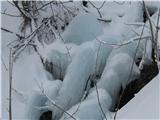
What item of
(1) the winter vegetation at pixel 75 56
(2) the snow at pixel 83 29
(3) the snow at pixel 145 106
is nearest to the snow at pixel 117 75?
(1) the winter vegetation at pixel 75 56

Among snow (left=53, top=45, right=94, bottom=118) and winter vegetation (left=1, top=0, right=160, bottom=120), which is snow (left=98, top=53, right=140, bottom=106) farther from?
snow (left=53, top=45, right=94, bottom=118)

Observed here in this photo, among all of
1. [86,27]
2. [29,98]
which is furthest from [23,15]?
[29,98]

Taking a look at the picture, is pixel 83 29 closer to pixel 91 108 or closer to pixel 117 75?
pixel 117 75

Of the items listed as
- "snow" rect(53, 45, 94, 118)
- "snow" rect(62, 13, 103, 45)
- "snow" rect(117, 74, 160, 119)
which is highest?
"snow" rect(117, 74, 160, 119)

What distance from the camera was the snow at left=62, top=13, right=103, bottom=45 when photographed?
10.8 feet

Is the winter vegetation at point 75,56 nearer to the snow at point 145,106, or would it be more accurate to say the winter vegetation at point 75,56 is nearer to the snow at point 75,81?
the snow at point 75,81

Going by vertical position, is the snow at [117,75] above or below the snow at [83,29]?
below

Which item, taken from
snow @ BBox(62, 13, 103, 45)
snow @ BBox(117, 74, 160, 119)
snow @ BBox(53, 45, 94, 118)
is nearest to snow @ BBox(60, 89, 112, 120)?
snow @ BBox(53, 45, 94, 118)

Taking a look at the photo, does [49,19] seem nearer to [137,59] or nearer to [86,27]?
[86,27]

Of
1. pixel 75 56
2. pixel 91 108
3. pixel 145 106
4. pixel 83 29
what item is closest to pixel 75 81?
pixel 75 56

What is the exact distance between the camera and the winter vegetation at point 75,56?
2879 millimetres

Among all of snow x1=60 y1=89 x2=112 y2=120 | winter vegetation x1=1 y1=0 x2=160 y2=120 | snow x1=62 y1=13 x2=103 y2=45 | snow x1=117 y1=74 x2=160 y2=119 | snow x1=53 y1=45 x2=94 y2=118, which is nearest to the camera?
snow x1=117 y1=74 x2=160 y2=119

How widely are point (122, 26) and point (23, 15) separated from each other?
72 cm

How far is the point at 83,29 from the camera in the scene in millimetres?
3311
